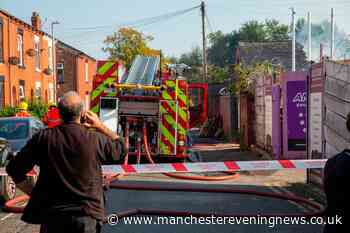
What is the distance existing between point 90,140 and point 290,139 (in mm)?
12151

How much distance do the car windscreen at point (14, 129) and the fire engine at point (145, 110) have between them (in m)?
2.00

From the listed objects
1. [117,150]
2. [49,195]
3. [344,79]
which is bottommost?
[49,195]

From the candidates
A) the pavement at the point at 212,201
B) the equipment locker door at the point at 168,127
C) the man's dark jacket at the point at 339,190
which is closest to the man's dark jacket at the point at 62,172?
the man's dark jacket at the point at 339,190

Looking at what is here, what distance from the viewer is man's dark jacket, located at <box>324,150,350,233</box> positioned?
3658 mm

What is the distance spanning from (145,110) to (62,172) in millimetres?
9451

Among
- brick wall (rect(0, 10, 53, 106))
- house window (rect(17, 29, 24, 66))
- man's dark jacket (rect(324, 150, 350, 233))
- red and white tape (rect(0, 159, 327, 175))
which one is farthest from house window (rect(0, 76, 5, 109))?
man's dark jacket (rect(324, 150, 350, 233))

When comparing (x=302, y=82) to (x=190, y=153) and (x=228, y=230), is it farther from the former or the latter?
(x=228, y=230)

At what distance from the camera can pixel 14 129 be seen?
11555 mm

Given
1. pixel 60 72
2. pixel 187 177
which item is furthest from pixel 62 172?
pixel 60 72

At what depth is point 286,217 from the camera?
791cm

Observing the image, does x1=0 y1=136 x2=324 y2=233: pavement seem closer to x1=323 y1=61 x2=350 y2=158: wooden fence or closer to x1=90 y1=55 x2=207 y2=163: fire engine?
x1=90 y1=55 x2=207 y2=163: fire engine

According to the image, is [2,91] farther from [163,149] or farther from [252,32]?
[252,32]

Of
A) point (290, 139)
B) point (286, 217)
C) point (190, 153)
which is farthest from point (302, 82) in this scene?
point (286, 217)

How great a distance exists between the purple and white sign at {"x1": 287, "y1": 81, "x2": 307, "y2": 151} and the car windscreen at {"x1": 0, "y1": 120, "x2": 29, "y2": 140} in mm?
7307
